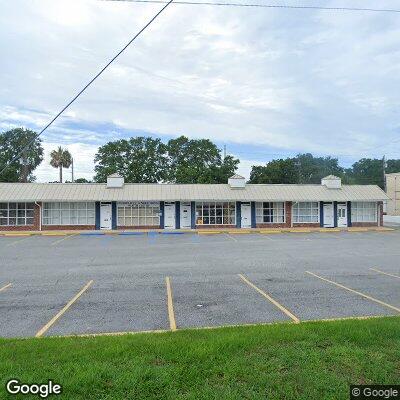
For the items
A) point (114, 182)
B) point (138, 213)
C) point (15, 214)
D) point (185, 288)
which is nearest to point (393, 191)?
point (138, 213)

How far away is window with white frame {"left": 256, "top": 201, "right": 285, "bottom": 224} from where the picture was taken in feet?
117

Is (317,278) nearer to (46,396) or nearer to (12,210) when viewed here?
(46,396)

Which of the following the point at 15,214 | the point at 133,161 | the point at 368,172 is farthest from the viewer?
the point at 368,172

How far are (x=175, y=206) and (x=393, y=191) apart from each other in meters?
35.1

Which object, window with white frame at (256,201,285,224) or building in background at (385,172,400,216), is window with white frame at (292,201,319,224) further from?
building in background at (385,172,400,216)

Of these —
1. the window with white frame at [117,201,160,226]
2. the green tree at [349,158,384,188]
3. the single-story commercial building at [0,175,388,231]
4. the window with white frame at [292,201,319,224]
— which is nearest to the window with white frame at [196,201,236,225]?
the single-story commercial building at [0,175,388,231]

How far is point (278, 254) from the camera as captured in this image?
18.2m

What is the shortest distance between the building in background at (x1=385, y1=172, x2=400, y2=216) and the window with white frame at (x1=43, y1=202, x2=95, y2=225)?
41.6m

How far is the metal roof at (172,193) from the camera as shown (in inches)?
1298

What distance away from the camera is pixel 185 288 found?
10695mm

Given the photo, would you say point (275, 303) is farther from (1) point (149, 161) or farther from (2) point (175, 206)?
(1) point (149, 161)

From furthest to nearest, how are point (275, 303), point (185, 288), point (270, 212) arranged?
point (270, 212), point (185, 288), point (275, 303)

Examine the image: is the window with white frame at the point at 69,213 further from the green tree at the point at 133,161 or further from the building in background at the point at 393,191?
the building in background at the point at 393,191

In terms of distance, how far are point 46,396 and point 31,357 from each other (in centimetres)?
123
